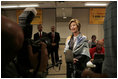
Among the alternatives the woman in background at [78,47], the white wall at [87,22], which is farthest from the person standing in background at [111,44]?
the white wall at [87,22]

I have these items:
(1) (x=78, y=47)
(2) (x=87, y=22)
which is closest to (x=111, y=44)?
(1) (x=78, y=47)

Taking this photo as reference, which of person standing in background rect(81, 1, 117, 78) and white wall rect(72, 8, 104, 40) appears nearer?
person standing in background rect(81, 1, 117, 78)

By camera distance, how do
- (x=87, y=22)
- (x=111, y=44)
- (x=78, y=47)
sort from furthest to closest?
1. (x=87, y=22)
2. (x=78, y=47)
3. (x=111, y=44)

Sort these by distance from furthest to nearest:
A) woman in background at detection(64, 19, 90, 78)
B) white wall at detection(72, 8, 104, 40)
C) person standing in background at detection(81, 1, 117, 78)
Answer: white wall at detection(72, 8, 104, 40) < woman in background at detection(64, 19, 90, 78) < person standing in background at detection(81, 1, 117, 78)

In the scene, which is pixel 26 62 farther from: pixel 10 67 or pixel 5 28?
pixel 5 28

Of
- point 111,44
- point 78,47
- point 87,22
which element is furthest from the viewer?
point 87,22

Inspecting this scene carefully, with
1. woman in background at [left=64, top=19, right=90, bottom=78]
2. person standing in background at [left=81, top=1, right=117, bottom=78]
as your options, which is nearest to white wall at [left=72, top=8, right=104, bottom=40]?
woman in background at [left=64, top=19, right=90, bottom=78]

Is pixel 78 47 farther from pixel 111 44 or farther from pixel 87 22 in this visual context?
pixel 87 22

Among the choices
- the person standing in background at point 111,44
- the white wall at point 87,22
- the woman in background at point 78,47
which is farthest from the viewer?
the white wall at point 87,22

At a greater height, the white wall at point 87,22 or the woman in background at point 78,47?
the white wall at point 87,22

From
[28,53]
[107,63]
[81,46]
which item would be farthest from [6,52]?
[81,46]

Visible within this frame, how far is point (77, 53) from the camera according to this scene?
0.97 meters

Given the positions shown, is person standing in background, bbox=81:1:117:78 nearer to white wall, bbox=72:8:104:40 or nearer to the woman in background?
the woman in background

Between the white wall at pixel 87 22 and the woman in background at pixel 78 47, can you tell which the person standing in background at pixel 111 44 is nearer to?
the woman in background at pixel 78 47
